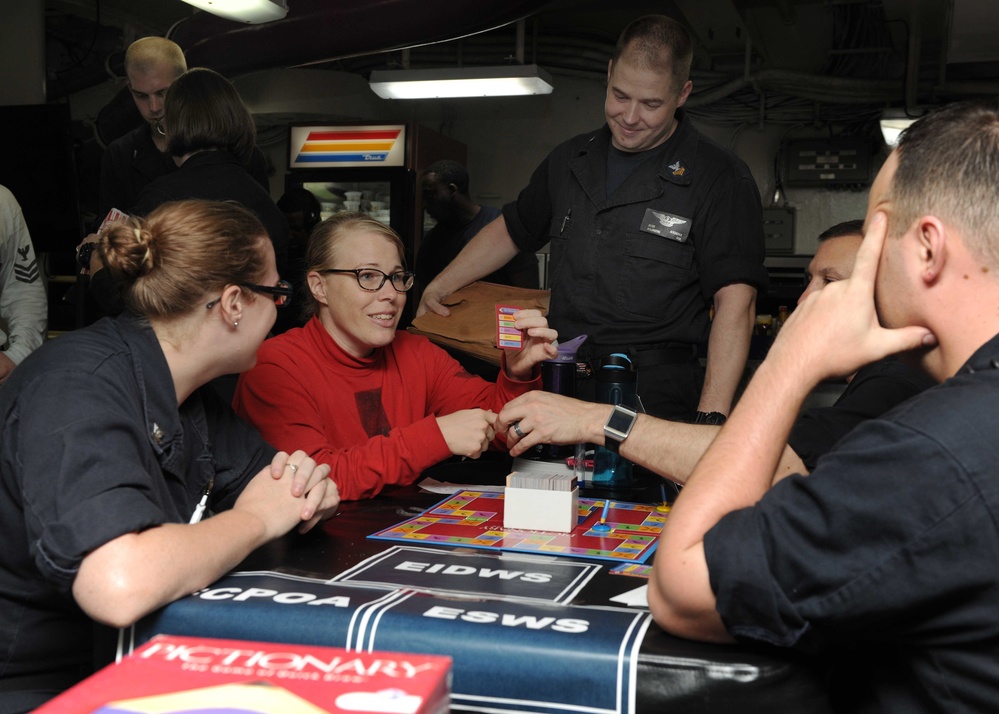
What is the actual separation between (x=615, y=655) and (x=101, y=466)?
0.71 m

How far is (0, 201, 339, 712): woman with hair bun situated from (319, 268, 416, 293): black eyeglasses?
25.2 inches

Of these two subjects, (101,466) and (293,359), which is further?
(293,359)

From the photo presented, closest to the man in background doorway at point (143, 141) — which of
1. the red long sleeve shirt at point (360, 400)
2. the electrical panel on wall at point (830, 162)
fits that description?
the red long sleeve shirt at point (360, 400)

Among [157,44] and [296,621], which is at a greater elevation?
[157,44]

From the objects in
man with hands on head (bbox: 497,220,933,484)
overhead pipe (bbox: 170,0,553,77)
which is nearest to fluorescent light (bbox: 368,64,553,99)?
overhead pipe (bbox: 170,0,553,77)

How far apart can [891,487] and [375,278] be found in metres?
1.70

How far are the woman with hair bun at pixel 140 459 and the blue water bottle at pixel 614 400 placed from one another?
0.65 metres

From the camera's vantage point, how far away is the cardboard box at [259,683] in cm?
71

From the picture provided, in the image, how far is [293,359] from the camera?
7.73 feet

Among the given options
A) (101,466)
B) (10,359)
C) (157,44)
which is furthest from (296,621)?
(157,44)

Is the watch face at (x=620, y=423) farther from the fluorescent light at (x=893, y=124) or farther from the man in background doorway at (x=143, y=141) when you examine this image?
the fluorescent light at (x=893, y=124)

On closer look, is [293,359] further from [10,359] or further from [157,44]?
[157,44]

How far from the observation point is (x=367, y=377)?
97.2 inches

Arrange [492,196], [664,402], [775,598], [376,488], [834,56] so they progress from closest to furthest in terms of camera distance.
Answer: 1. [775,598]
2. [376,488]
3. [664,402]
4. [834,56]
5. [492,196]
